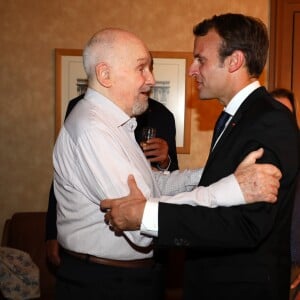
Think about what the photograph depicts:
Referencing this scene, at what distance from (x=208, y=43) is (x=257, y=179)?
81cm

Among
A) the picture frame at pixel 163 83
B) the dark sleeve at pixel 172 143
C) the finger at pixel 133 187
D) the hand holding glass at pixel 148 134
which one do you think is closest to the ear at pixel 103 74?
the finger at pixel 133 187

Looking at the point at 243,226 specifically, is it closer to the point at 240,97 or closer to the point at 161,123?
the point at 240,97

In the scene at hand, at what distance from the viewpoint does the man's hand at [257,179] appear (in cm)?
164

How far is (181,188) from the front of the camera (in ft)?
8.07

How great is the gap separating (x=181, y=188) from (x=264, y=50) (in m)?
0.78

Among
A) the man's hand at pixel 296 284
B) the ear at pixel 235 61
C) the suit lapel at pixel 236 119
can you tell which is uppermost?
the ear at pixel 235 61

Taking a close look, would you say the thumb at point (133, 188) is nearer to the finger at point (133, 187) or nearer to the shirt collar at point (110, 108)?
the finger at point (133, 187)

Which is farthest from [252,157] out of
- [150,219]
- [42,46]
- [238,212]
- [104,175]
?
[42,46]

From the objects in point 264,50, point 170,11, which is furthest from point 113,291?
point 170,11

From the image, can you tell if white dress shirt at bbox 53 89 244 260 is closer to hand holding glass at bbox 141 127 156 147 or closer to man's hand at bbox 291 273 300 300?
hand holding glass at bbox 141 127 156 147

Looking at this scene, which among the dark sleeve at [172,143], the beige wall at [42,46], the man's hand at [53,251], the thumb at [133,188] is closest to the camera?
the thumb at [133,188]

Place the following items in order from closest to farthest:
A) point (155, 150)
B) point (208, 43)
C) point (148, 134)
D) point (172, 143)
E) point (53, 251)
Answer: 1. point (208, 43)
2. point (148, 134)
3. point (155, 150)
4. point (53, 251)
5. point (172, 143)

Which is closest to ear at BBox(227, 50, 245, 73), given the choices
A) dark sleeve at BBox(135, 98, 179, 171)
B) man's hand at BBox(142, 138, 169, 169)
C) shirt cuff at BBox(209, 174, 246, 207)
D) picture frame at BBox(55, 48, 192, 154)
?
shirt cuff at BBox(209, 174, 246, 207)

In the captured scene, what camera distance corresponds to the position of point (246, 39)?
6.86 feet
